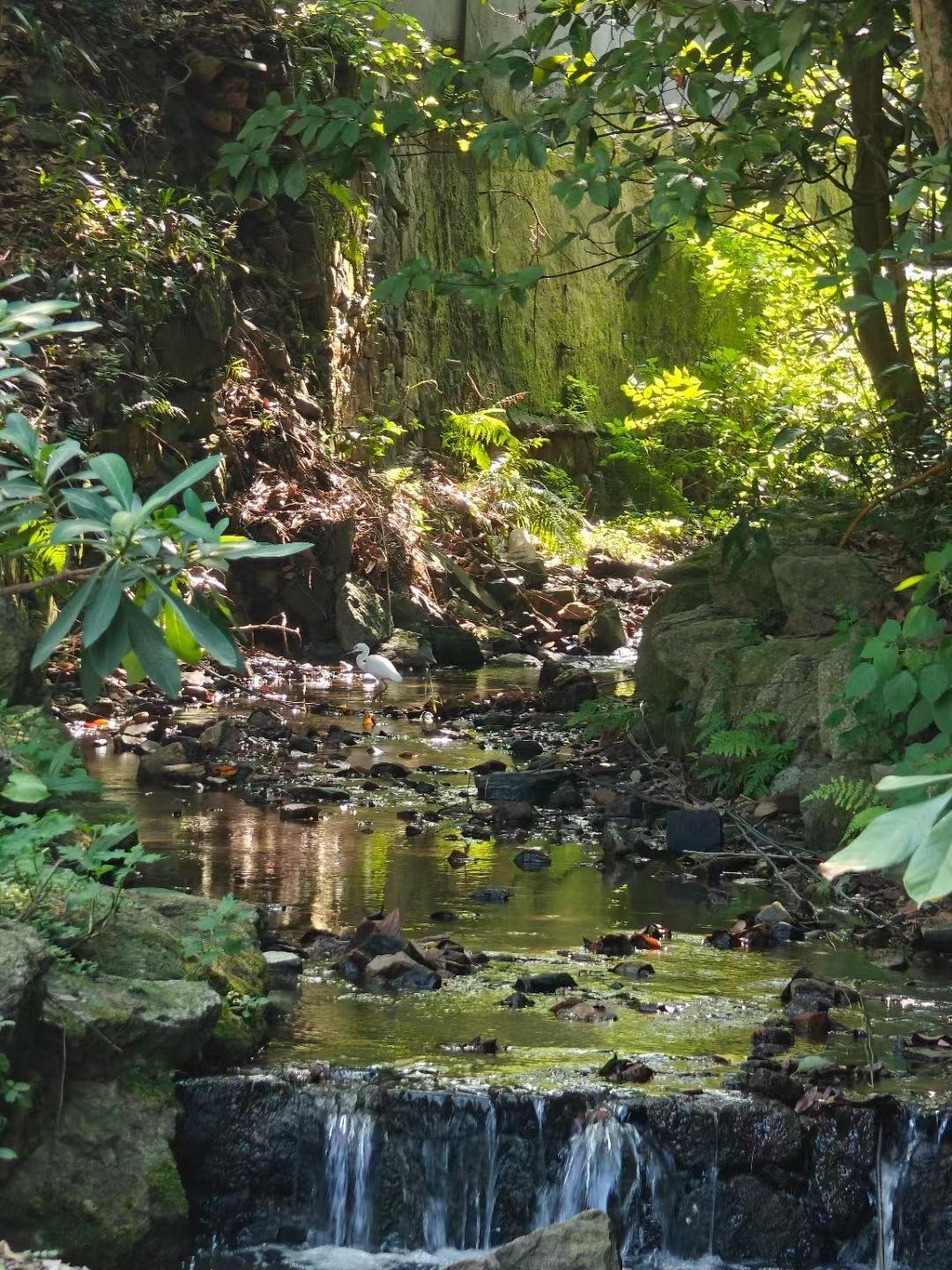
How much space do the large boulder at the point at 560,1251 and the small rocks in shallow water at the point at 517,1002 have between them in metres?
1.21

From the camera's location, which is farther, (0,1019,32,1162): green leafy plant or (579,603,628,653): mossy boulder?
(579,603,628,653): mossy boulder

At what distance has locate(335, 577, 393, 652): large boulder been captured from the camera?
12648 mm

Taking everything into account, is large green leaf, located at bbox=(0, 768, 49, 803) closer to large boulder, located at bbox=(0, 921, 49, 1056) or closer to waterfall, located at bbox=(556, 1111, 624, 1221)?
large boulder, located at bbox=(0, 921, 49, 1056)

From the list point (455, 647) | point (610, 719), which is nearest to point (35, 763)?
point (610, 719)

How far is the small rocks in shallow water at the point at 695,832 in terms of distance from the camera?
639 cm

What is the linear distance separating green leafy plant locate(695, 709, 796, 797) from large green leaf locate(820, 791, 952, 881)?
234 inches

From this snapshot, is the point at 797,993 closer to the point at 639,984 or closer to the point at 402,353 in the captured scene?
the point at 639,984

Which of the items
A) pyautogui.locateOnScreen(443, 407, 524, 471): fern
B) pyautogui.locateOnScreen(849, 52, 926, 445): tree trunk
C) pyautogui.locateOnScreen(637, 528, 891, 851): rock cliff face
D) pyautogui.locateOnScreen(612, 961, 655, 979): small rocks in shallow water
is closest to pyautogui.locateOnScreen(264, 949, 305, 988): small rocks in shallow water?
pyautogui.locateOnScreen(612, 961, 655, 979): small rocks in shallow water

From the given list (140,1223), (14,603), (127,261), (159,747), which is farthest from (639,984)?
(127,261)

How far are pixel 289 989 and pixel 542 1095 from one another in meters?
1.13

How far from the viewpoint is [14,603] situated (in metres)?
5.62

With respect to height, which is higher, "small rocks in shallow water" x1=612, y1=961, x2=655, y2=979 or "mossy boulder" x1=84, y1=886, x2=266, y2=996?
"mossy boulder" x1=84, y1=886, x2=266, y2=996

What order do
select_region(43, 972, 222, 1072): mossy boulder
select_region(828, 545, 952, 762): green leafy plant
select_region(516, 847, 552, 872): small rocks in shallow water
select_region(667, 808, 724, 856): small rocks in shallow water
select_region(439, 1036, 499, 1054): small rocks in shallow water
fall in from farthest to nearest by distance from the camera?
select_region(667, 808, 724, 856): small rocks in shallow water < select_region(516, 847, 552, 872): small rocks in shallow water < select_region(828, 545, 952, 762): green leafy plant < select_region(439, 1036, 499, 1054): small rocks in shallow water < select_region(43, 972, 222, 1072): mossy boulder

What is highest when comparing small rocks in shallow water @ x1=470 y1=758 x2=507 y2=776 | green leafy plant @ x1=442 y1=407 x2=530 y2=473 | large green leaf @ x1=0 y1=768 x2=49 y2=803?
green leafy plant @ x1=442 y1=407 x2=530 y2=473
